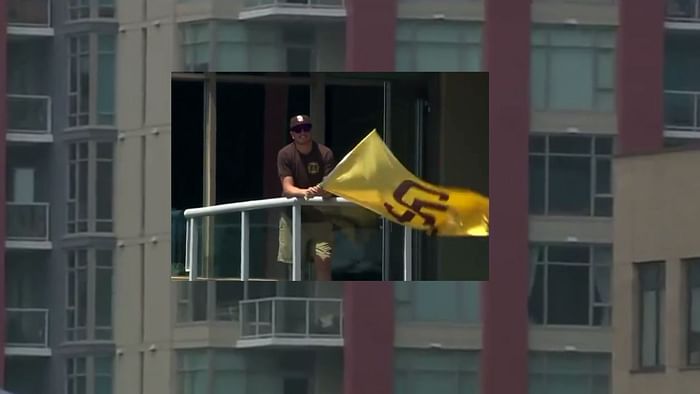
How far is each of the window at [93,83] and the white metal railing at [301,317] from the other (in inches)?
55.8

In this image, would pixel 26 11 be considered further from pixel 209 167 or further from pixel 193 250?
pixel 193 250

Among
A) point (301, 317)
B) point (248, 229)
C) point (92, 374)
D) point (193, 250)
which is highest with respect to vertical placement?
point (248, 229)

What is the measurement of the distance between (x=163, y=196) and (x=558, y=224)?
224 centimetres

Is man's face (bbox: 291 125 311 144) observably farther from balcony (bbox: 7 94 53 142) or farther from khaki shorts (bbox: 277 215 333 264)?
balcony (bbox: 7 94 53 142)

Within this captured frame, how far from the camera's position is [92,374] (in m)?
9.36

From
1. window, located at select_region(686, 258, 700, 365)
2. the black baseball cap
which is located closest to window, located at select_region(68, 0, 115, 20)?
the black baseball cap

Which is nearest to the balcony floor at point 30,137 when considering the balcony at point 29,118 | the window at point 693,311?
the balcony at point 29,118

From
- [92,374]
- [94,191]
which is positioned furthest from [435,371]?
[94,191]

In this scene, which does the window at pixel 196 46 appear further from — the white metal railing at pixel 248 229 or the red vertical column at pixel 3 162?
the red vertical column at pixel 3 162

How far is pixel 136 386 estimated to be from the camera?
935 cm

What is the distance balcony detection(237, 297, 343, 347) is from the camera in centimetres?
924

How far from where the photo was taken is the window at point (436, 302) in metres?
9.23

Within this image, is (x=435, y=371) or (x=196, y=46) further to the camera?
(x=196, y=46)

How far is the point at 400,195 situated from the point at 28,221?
213 centimetres
